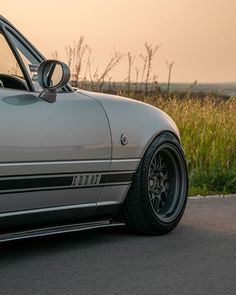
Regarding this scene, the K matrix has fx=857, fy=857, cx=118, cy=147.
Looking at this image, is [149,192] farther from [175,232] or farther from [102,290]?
[102,290]

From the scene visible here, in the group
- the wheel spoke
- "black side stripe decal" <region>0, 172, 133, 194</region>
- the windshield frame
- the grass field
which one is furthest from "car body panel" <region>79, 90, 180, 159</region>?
the grass field

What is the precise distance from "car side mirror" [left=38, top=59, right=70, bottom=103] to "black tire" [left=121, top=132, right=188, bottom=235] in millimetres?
1049

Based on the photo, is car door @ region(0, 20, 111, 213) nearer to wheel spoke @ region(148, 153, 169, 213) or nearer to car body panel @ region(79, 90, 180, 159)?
car body panel @ region(79, 90, 180, 159)

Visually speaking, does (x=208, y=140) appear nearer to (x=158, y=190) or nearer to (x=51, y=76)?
(x=158, y=190)

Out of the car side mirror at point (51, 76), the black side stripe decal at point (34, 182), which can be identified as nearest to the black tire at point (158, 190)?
the black side stripe decal at point (34, 182)

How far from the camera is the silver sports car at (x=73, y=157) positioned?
17.4 feet

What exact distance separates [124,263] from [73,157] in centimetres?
79

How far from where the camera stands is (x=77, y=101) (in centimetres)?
589

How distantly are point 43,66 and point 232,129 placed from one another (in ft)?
27.1

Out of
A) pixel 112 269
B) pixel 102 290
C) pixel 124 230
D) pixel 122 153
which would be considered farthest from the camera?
pixel 124 230

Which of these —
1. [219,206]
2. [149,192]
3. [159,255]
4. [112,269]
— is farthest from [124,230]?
[219,206]

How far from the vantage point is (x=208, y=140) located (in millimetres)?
12562

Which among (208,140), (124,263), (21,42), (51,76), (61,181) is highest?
(21,42)

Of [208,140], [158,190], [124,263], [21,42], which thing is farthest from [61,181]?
[208,140]
